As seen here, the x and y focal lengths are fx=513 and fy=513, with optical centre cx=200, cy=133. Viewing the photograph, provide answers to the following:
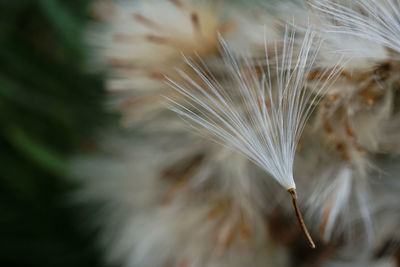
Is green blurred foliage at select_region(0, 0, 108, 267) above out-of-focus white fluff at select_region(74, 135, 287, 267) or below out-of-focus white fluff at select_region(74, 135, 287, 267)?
above

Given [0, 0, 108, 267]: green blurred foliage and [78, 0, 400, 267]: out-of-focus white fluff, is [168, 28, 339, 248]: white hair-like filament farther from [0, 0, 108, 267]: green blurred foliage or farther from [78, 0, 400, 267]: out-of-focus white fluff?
[0, 0, 108, 267]: green blurred foliage

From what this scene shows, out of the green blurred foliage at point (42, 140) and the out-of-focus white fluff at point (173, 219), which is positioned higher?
the green blurred foliage at point (42, 140)

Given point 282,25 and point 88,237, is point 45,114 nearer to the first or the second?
point 88,237

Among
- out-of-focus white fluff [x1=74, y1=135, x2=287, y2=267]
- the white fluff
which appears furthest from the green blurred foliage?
the white fluff

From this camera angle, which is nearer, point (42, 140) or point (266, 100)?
point (266, 100)

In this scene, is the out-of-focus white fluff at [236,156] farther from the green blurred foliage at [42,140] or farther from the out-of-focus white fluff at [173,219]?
the green blurred foliage at [42,140]

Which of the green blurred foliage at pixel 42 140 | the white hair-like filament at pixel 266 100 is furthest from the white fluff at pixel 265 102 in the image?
the green blurred foliage at pixel 42 140

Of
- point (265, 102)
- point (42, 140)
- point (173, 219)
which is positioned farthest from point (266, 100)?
point (42, 140)

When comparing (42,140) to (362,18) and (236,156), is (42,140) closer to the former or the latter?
(236,156)
